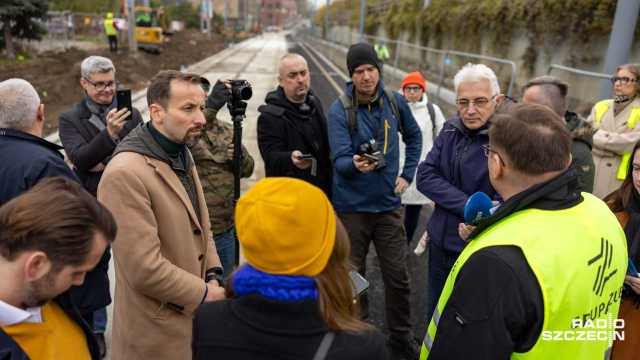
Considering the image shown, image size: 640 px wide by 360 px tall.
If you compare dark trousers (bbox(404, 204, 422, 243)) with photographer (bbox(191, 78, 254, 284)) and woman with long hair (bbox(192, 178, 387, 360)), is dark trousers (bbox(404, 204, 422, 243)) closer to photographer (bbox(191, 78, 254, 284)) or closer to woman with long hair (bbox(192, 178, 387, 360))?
photographer (bbox(191, 78, 254, 284))

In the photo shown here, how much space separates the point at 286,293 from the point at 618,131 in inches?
166

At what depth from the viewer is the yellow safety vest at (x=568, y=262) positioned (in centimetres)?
144

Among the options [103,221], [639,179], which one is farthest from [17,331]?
[639,179]

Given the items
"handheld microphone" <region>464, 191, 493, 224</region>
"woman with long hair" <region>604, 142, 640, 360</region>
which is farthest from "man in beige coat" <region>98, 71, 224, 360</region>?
"woman with long hair" <region>604, 142, 640, 360</region>

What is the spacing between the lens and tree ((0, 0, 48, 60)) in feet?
56.2

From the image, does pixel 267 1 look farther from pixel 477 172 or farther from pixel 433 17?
pixel 477 172

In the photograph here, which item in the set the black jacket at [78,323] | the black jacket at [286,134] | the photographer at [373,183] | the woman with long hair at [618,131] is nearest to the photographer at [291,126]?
the black jacket at [286,134]

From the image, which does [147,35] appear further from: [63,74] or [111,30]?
[63,74]

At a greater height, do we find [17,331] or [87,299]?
[17,331]

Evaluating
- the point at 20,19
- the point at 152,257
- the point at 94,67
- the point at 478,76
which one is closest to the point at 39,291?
the point at 152,257

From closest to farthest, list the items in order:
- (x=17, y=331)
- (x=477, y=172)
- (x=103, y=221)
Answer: (x=17, y=331), (x=103, y=221), (x=477, y=172)

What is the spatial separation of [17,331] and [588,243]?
186 centimetres

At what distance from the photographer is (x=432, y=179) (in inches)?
114

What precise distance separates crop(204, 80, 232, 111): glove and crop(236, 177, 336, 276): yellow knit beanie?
194cm
